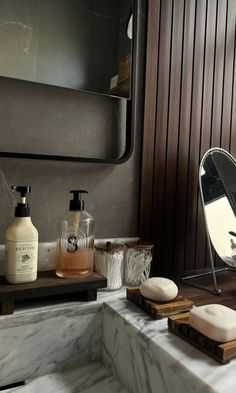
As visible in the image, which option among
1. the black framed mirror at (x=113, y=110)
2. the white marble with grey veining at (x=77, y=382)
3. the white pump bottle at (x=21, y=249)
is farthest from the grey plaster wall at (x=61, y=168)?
the white marble with grey veining at (x=77, y=382)

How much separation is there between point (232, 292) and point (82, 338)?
1.44 feet

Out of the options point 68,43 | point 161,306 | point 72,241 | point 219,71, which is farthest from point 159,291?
point 219,71

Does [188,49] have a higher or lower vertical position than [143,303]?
higher

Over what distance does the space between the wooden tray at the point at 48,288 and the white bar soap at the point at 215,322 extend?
0.27 m

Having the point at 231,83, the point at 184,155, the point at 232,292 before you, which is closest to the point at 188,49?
the point at 231,83

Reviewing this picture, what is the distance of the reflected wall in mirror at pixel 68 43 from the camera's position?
2.68 ft

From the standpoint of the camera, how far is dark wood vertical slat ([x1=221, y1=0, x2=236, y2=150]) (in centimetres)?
115

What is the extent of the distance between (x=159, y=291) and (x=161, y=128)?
536mm

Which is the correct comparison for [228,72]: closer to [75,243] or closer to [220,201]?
[220,201]

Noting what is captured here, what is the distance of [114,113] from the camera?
958 mm

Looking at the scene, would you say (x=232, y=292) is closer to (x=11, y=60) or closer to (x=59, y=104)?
(x=59, y=104)

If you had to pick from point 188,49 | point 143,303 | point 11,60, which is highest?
point 188,49

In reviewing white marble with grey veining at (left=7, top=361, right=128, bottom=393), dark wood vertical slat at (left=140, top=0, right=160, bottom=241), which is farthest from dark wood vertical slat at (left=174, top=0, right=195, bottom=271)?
white marble with grey veining at (left=7, top=361, right=128, bottom=393)

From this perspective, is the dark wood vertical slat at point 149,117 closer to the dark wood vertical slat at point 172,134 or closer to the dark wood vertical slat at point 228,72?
the dark wood vertical slat at point 172,134
